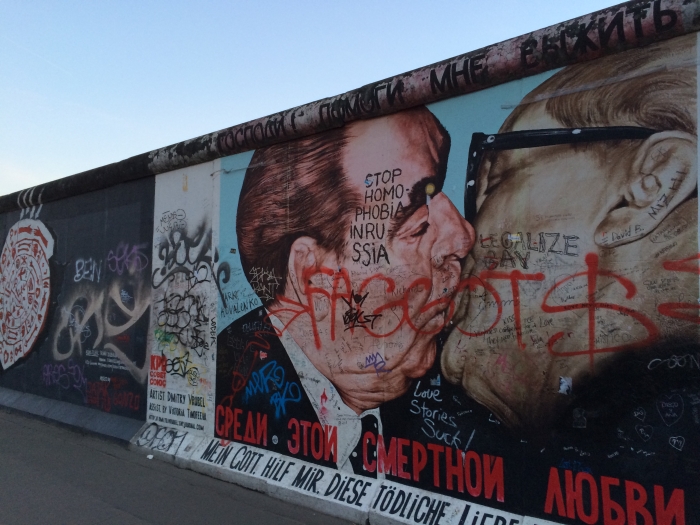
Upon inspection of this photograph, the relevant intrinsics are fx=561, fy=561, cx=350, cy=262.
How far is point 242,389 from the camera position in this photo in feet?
21.8

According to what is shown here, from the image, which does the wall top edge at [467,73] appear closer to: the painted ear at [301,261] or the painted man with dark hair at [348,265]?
the painted man with dark hair at [348,265]

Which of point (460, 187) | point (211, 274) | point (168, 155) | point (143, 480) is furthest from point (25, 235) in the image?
point (460, 187)

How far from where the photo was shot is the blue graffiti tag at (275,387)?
6.13 metres

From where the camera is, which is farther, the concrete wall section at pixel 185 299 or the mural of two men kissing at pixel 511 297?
the concrete wall section at pixel 185 299

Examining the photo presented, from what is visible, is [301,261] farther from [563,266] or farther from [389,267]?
[563,266]

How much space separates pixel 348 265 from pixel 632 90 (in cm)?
290

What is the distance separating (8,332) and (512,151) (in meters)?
10.6

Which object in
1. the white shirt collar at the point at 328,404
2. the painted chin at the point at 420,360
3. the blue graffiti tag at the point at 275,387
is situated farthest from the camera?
the blue graffiti tag at the point at 275,387

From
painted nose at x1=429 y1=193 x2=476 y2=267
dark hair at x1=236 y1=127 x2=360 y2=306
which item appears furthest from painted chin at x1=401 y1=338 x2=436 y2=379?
dark hair at x1=236 y1=127 x2=360 y2=306

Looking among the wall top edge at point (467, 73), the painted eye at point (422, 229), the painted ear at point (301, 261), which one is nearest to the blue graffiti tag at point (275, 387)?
the painted ear at point (301, 261)

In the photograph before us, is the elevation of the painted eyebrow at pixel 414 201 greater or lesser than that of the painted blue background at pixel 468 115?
lesser

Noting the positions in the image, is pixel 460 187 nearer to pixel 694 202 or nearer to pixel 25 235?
pixel 694 202

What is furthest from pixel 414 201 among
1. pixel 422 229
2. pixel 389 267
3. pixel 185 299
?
pixel 185 299

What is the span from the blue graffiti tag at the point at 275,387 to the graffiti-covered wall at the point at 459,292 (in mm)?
26
